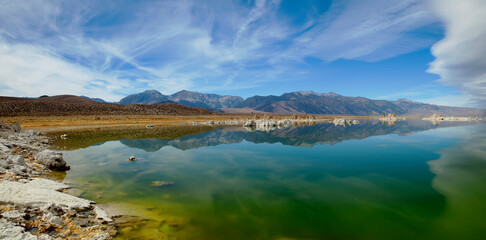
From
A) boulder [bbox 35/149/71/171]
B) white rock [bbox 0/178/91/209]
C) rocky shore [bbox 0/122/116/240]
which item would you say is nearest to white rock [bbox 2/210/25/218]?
rocky shore [bbox 0/122/116/240]

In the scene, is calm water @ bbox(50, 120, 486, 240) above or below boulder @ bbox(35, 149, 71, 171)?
below

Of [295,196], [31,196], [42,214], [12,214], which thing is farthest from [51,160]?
[295,196]

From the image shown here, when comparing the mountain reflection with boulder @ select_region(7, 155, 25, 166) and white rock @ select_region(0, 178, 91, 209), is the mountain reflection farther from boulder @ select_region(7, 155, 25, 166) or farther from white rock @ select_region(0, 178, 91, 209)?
white rock @ select_region(0, 178, 91, 209)

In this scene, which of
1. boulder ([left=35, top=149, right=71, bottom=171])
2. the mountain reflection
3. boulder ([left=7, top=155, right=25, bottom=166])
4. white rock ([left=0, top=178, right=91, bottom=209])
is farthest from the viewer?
the mountain reflection

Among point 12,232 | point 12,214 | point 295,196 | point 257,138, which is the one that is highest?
point 12,214

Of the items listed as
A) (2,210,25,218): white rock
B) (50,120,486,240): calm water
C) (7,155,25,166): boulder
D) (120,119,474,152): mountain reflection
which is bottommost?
(50,120,486,240): calm water

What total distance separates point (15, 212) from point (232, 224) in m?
5.34

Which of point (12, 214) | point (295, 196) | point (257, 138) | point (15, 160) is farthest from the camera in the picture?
point (257, 138)

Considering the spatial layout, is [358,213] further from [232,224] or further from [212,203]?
[212,203]

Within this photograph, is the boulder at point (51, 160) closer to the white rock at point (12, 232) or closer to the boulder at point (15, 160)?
the boulder at point (15, 160)

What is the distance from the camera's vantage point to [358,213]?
706 cm

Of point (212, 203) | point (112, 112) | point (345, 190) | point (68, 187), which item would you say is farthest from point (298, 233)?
point (112, 112)

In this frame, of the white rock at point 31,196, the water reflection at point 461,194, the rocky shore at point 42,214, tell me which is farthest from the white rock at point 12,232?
the water reflection at point 461,194

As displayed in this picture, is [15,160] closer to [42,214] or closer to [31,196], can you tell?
[31,196]
